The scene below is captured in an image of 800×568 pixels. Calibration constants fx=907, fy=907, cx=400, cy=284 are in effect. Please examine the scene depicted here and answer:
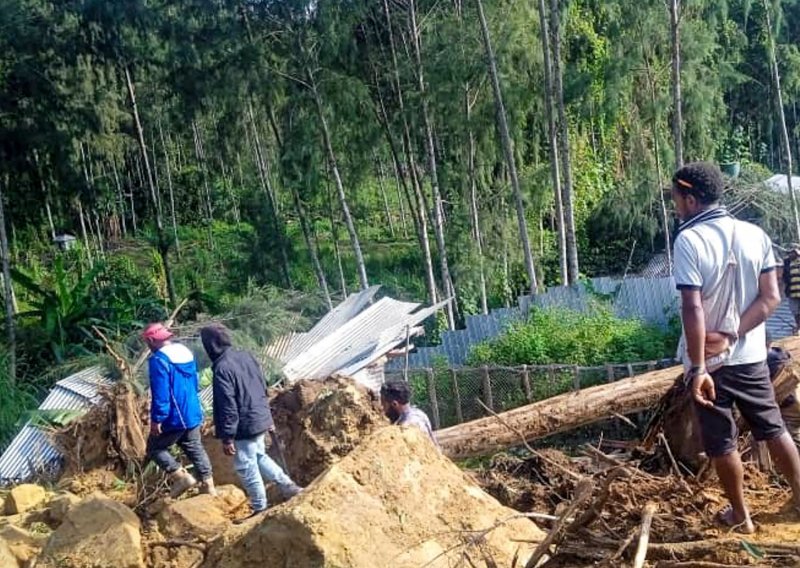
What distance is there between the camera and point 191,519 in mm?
5711

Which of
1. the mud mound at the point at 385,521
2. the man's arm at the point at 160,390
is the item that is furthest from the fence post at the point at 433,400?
the mud mound at the point at 385,521

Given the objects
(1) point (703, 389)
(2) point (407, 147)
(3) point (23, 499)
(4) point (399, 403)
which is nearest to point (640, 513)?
(1) point (703, 389)

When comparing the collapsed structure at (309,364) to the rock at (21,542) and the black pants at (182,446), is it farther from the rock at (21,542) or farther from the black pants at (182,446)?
the rock at (21,542)

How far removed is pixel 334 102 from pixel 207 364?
915 centimetres

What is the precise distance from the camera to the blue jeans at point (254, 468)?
5.68m

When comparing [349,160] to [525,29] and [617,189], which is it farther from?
[617,189]

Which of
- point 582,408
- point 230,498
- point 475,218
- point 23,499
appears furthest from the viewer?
point 475,218

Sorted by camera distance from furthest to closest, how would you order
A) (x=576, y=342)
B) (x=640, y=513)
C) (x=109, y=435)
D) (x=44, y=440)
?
1. (x=576, y=342)
2. (x=44, y=440)
3. (x=109, y=435)
4. (x=640, y=513)

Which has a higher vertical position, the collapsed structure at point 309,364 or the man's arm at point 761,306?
Result: the man's arm at point 761,306

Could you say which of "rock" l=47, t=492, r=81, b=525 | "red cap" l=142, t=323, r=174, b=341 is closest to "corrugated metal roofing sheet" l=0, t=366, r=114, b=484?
"rock" l=47, t=492, r=81, b=525

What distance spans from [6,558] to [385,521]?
9.57 ft

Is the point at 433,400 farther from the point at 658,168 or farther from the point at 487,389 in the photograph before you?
the point at 658,168

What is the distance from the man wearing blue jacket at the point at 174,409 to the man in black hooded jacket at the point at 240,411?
60cm

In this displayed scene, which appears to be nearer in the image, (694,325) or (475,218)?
(694,325)
